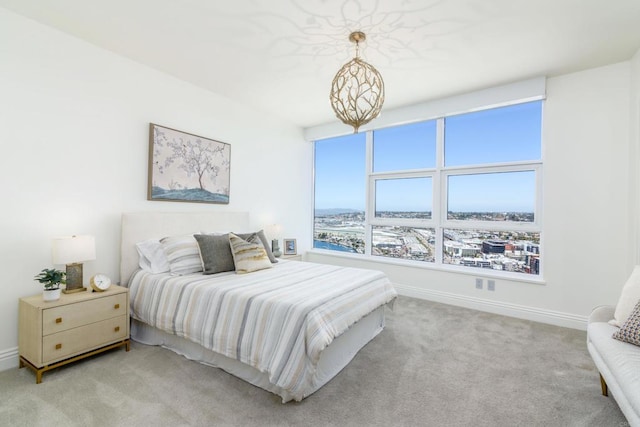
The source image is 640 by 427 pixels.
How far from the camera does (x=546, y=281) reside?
324 centimetres

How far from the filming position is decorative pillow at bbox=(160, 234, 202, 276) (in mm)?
2715

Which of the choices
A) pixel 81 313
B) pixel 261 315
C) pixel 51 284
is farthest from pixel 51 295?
pixel 261 315

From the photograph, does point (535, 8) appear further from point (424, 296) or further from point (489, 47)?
point (424, 296)

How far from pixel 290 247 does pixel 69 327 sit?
9.50 ft

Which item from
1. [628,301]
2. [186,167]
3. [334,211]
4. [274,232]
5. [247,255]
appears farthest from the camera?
[334,211]

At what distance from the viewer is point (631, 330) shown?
1685 millimetres

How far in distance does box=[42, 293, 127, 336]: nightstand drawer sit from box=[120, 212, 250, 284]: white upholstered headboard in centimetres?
44

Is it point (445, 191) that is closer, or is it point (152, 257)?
point (152, 257)

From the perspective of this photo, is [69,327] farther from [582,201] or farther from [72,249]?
[582,201]

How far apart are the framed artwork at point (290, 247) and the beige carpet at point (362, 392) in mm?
2349

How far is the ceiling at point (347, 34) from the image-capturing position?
7.04 ft

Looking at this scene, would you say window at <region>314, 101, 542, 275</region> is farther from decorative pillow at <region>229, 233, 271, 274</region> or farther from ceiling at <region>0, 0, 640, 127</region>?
decorative pillow at <region>229, 233, 271, 274</region>

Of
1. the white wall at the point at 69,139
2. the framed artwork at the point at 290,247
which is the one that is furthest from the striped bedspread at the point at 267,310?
the framed artwork at the point at 290,247

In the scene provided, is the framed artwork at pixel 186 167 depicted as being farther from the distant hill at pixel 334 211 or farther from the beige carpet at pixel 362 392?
the distant hill at pixel 334 211
